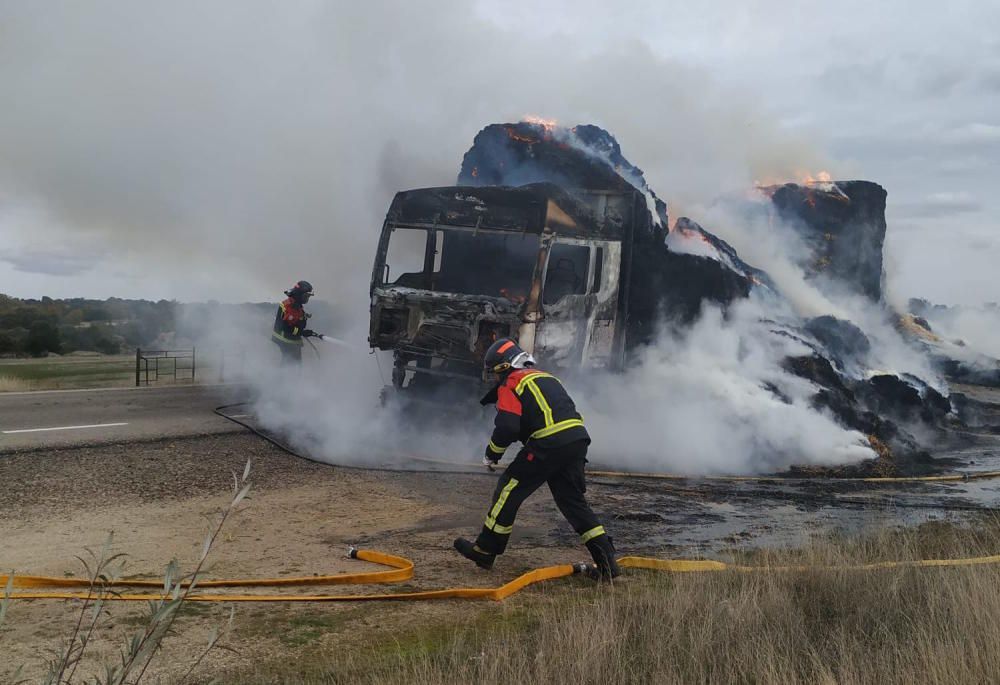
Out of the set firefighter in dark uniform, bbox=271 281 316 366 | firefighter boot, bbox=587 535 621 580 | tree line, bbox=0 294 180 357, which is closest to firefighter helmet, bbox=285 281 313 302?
firefighter in dark uniform, bbox=271 281 316 366

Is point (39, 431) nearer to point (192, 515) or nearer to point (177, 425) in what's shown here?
point (177, 425)

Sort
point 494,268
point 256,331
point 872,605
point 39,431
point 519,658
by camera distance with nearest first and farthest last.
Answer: point 519,658 → point 872,605 → point 39,431 → point 494,268 → point 256,331

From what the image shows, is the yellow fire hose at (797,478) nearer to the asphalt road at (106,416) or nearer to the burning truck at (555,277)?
the burning truck at (555,277)

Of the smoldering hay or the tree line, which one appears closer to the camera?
the smoldering hay

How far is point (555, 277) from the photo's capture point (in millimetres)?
10328

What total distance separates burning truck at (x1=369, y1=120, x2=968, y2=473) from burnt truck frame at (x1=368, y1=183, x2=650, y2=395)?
16 millimetres

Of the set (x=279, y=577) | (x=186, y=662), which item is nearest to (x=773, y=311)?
(x=279, y=577)

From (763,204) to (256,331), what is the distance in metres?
10.9

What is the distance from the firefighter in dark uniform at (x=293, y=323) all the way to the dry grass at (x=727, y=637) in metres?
7.75

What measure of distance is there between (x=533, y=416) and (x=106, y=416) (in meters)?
8.25

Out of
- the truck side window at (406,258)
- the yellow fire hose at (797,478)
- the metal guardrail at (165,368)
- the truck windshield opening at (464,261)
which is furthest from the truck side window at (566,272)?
the metal guardrail at (165,368)

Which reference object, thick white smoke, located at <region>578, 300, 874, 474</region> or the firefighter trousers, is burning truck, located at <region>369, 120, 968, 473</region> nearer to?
thick white smoke, located at <region>578, 300, 874, 474</region>

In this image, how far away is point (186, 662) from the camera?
3723 mm

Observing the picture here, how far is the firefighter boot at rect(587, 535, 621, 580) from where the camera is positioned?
532cm
